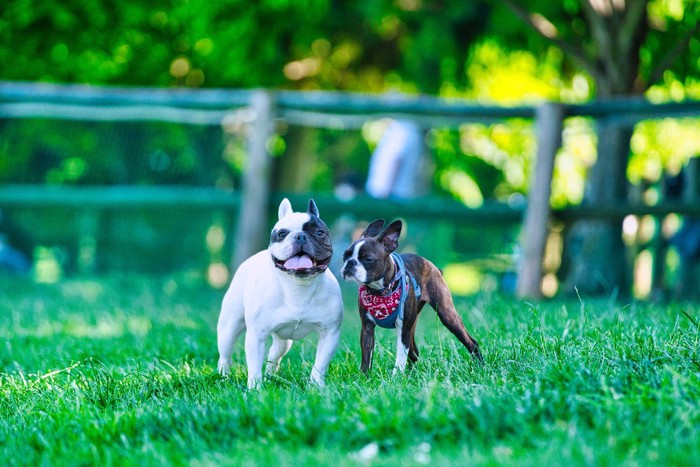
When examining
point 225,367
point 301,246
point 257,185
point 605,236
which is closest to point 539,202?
point 605,236

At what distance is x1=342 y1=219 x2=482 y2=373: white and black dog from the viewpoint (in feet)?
14.0

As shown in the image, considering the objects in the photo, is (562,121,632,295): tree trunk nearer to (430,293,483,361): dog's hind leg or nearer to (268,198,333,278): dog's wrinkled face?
(430,293,483,361): dog's hind leg

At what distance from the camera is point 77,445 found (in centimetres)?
376

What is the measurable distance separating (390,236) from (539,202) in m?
5.09

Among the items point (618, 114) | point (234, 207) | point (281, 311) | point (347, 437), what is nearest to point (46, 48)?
point (234, 207)

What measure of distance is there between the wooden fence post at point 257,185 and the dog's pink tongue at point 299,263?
557cm

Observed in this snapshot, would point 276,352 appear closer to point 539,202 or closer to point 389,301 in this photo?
point 389,301

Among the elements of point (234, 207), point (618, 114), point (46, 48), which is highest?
point (46, 48)

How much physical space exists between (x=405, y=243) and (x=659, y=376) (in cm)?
→ 715

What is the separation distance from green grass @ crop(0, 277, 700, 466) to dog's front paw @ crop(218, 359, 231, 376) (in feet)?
0.18

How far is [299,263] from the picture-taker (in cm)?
421

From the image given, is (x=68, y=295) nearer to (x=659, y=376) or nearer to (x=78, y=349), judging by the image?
(x=78, y=349)

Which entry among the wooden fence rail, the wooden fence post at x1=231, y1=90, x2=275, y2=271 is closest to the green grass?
the wooden fence rail

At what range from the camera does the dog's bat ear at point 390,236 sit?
4.35 m
